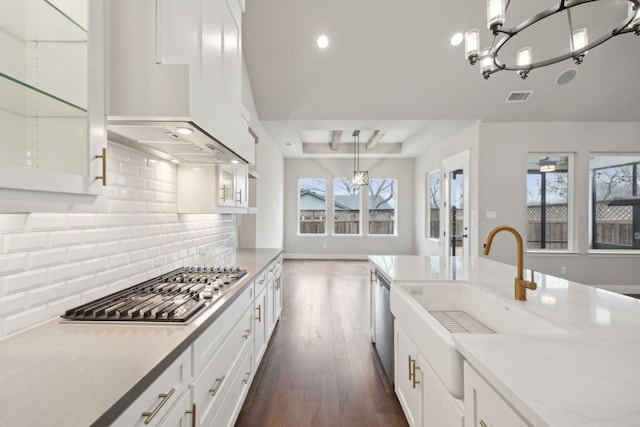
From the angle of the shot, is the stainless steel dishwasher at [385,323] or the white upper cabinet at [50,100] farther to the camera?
the stainless steel dishwasher at [385,323]

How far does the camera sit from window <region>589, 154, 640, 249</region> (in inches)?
190

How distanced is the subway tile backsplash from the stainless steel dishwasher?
1.56 m

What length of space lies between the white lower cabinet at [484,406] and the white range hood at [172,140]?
1.35 metres

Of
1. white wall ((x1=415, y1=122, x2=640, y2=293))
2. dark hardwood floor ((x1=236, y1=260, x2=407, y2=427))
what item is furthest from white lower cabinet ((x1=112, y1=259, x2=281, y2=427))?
white wall ((x1=415, y1=122, x2=640, y2=293))

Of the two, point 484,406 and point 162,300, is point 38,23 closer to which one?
point 162,300

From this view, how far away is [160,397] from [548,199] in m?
5.99

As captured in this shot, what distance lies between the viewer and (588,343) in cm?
92

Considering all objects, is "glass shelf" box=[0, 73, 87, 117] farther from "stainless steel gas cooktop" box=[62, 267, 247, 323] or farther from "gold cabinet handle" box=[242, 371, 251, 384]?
"gold cabinet handle" box=[242, 371, 251, 384]

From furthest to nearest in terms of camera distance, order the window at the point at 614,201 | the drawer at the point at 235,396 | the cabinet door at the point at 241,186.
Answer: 1. the window at the point at 614,201
2. the cabinet door at the point at 241,186
3. the drawer at the point at 235,396

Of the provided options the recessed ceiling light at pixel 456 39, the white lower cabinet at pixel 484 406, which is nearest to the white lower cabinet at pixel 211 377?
the white lower cabinet at pixel 484 406

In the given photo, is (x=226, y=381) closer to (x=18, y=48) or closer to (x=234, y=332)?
(x=234, y=332)

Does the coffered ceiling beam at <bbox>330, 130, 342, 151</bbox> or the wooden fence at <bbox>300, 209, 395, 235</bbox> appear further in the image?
the wooden fence at <bbox>300, 209, 395, 235</bbox>

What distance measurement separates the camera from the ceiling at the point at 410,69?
363 centimetres

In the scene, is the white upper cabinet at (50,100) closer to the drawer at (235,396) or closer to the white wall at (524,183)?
the drawer at (235,396)
